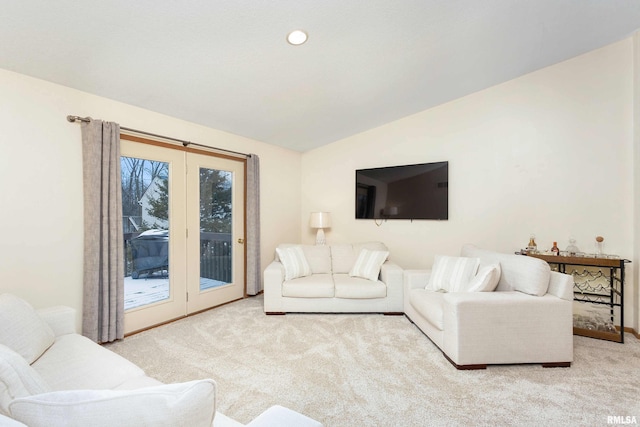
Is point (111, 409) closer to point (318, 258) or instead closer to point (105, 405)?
point (105, 405)

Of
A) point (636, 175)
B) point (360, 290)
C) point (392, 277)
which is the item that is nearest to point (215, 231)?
point (360, 290)

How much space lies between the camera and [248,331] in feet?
10.2

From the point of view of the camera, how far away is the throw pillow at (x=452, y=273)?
2.98 m

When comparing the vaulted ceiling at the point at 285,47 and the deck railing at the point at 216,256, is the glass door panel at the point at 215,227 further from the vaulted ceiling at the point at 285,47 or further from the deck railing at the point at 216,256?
the vaulted ceiling at the point at 285,47

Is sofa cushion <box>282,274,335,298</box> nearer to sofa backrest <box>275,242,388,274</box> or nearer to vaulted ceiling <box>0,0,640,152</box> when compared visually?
sofa backrest <box>275,242,388,274</box>

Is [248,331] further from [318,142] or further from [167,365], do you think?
[318,142]

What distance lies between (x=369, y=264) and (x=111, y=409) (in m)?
3.44

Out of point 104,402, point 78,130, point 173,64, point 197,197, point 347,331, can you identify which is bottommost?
point 347,331

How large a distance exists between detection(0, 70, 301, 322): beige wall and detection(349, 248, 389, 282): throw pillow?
2.97m

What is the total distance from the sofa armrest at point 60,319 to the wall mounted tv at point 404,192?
12.2 feet

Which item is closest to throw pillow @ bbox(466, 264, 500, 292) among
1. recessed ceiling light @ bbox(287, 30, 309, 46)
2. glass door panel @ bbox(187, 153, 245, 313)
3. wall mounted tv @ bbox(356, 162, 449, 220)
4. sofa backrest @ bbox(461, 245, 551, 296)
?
sofa backrest @ bbox(461, 245, 551, 296)

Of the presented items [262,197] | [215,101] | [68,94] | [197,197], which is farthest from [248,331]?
[68,94]

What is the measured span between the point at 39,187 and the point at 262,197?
2.60 meters

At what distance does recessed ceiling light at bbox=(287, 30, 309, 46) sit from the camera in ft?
7.46
